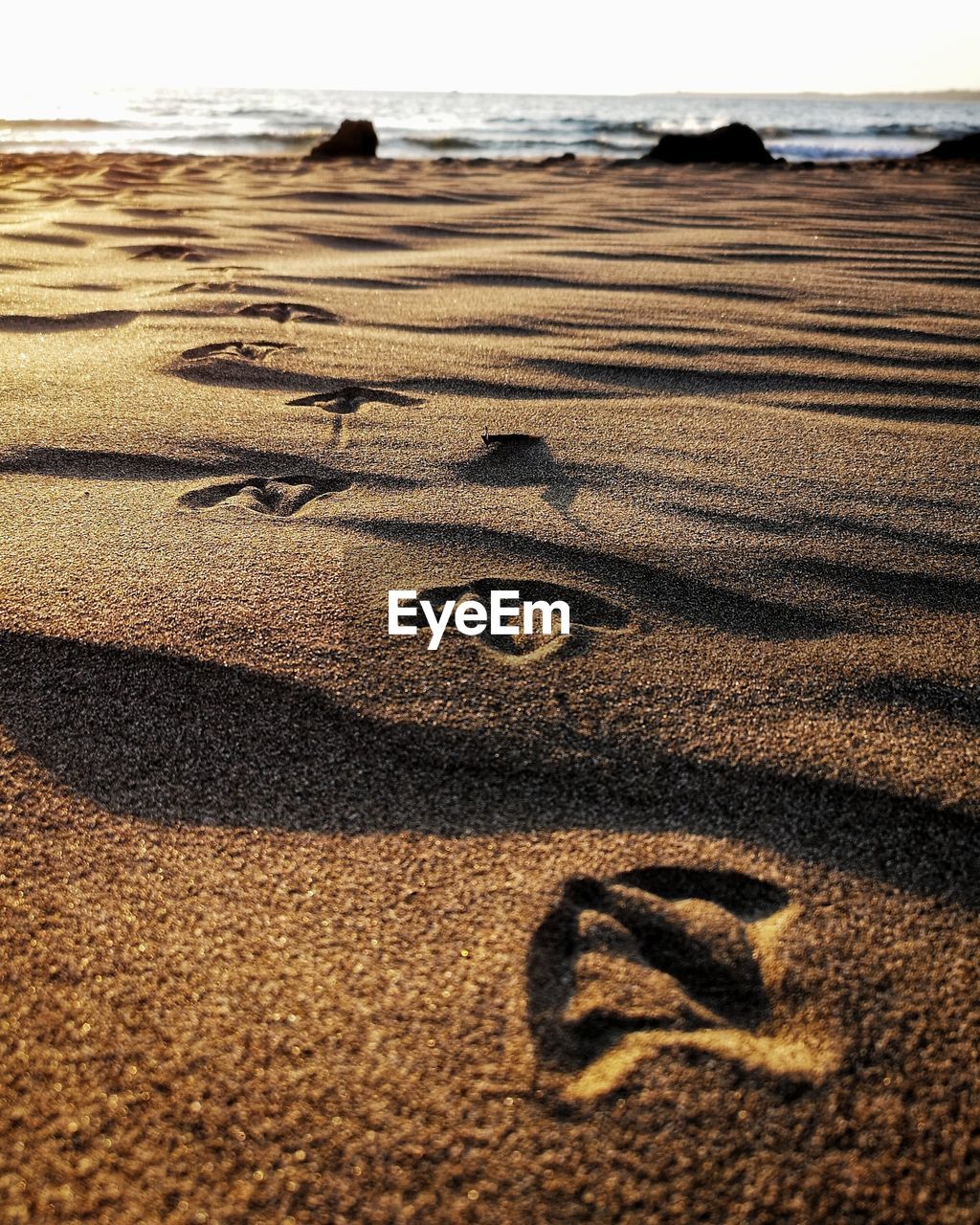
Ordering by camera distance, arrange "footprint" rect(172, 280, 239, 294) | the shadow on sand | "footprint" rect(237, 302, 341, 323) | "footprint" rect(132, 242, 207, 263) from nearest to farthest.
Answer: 1. the shadow on sand
2. "footprint" rect(237, 302, 341, 323)
3. "footprint" rect(172, 280, 239, 294)
4. "footprint" rect(132, 242, 207, 263)

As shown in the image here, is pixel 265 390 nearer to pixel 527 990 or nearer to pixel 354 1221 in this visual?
pixel 527 990

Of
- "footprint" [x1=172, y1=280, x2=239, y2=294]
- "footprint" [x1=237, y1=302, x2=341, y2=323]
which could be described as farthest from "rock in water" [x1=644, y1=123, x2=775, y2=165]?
"footprint" [x1=237, y1=302, x2=341, y2=323]

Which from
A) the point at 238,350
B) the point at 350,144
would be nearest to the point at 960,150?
the point at 350,144

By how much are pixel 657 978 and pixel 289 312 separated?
76.2 inches

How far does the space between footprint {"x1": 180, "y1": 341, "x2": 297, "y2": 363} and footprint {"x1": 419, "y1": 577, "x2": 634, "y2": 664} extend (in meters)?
1.00

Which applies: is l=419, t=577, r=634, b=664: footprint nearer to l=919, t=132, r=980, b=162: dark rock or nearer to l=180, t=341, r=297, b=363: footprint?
l=180, t=341, r=297, b=363: footprint

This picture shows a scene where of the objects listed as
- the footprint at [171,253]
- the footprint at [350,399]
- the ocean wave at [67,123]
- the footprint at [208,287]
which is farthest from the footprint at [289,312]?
the ocean wave at [67,123]

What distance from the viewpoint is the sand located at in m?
0.60

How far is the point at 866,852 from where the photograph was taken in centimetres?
81

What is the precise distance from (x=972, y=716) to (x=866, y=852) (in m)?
0.25

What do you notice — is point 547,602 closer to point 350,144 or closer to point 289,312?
point 289,312

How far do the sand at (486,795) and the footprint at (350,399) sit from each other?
10 millimetres

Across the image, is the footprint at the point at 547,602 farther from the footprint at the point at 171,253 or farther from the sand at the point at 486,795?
the footprint at the point at 171,253

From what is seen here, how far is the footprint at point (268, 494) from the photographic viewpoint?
4.41 feet
